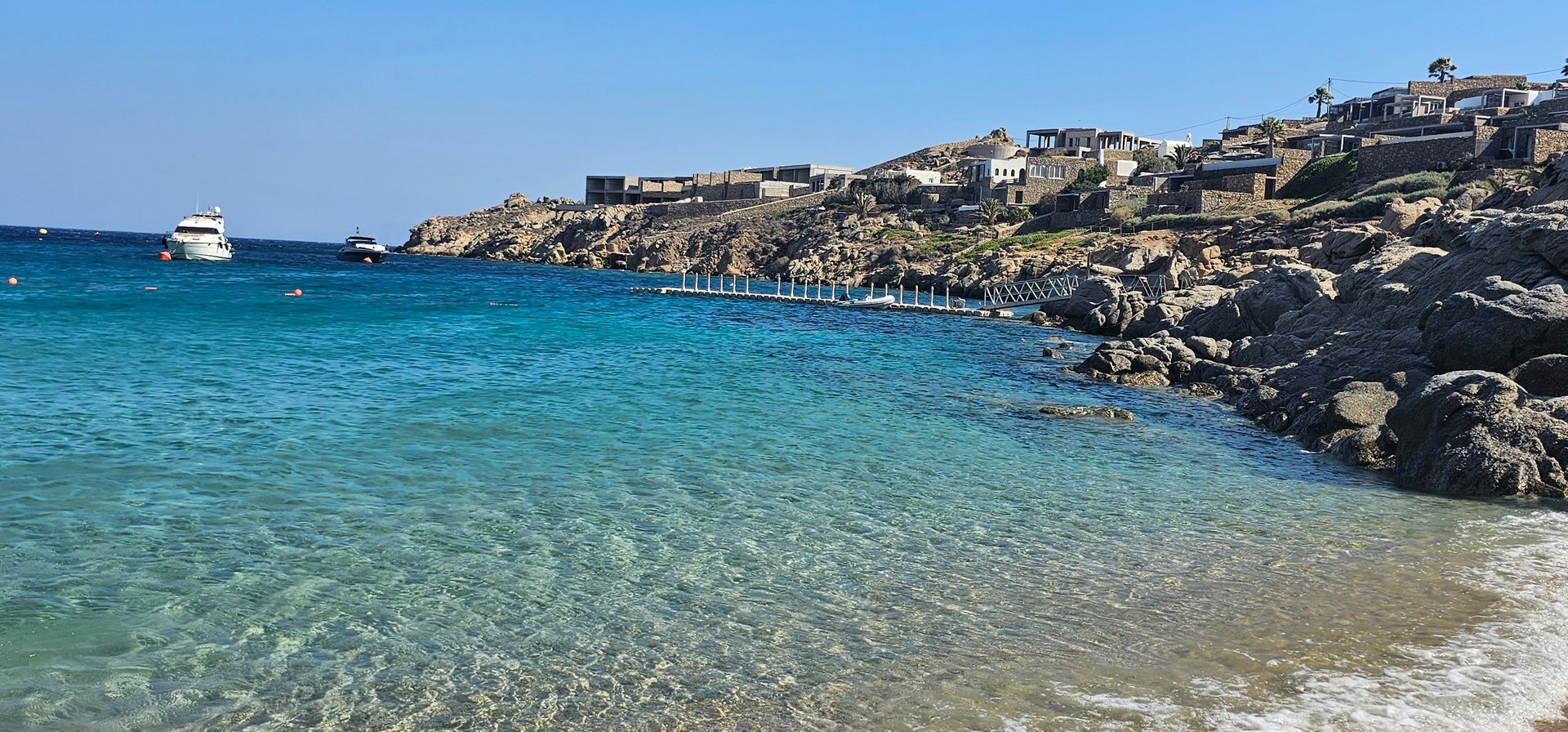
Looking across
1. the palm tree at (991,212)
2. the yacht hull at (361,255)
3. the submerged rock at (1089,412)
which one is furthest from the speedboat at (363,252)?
the submerged rock at (1089,412)

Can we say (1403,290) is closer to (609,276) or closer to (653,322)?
(653,322)

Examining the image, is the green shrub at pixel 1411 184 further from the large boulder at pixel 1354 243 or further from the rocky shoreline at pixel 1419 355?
the rocky shoreline at pixel 1419 355

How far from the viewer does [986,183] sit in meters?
101

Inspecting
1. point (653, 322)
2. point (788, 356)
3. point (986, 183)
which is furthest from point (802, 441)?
point (986, 183)

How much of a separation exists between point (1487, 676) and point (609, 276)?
290 ft

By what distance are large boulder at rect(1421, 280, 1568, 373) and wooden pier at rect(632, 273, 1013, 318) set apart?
34.5m

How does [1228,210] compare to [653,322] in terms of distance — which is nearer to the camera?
[653,322]

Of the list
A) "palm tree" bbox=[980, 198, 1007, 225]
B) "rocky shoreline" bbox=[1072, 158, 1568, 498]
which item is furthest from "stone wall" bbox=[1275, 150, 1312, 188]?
"rocky shoreline" bbox=[1072, 158, 1568, 498]

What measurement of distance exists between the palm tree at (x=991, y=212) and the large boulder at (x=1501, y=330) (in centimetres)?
7281

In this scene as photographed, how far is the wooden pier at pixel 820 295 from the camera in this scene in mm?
55938

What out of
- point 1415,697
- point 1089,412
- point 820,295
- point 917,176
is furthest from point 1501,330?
point 917,176

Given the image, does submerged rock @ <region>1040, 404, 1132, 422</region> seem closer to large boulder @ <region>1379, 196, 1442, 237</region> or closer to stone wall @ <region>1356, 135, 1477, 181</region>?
large boulder @ <region>1379, 196, 1442, 237</region>

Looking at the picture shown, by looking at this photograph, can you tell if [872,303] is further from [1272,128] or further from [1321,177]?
[1272,128]

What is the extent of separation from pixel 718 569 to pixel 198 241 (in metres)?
91.6
